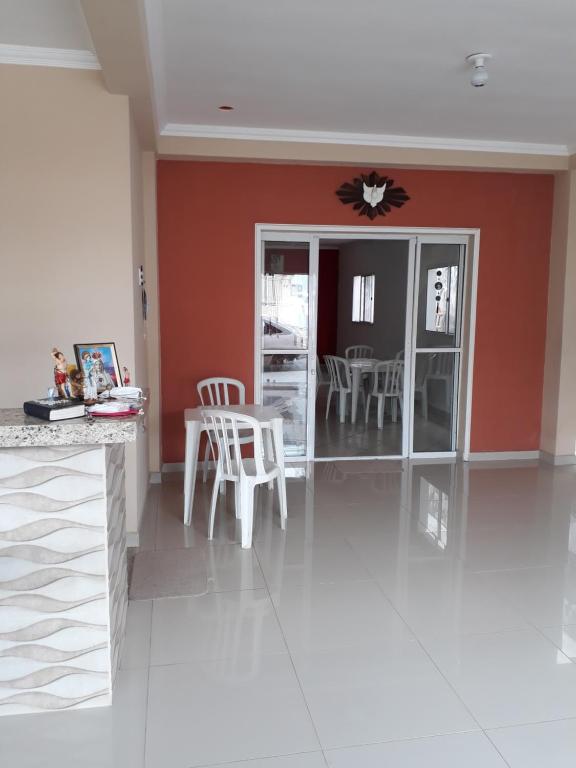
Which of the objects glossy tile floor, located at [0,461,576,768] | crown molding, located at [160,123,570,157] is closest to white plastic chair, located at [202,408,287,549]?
glossy tile floor, located at [0,461,576,768]

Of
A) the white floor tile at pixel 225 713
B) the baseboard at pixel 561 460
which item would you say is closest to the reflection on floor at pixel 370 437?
the baseboard at pixel 561 460

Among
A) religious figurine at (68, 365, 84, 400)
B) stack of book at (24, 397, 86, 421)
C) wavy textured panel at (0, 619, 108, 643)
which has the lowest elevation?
wavy textured panel at (0, 619, 108, 643)

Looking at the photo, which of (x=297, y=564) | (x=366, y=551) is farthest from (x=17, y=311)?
(x=366, y=551)

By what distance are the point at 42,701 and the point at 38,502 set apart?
75 centimetres

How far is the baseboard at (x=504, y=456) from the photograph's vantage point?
6090 millimetres

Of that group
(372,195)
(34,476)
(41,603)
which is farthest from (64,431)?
(372,195)

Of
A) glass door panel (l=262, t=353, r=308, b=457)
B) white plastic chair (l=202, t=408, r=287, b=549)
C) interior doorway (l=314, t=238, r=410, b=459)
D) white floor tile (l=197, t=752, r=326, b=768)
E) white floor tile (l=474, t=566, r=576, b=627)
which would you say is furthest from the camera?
interior doorway (l=314, t=238, r=410, b=459)

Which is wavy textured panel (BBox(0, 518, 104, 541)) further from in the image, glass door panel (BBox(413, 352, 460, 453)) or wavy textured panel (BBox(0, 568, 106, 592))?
glass door panel (BBox(413, 352, 460, 453))

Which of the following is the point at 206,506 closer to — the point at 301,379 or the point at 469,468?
the point at 301,379

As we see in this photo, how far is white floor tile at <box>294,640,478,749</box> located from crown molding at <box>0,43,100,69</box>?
3.24 meters

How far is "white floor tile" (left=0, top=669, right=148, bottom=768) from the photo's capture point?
6.97ft

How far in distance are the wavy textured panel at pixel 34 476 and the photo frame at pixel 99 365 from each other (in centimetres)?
41

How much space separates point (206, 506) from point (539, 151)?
4040 mm

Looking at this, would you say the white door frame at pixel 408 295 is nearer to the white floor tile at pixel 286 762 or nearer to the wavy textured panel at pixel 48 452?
the wavy textured panel at pixel 48 452
